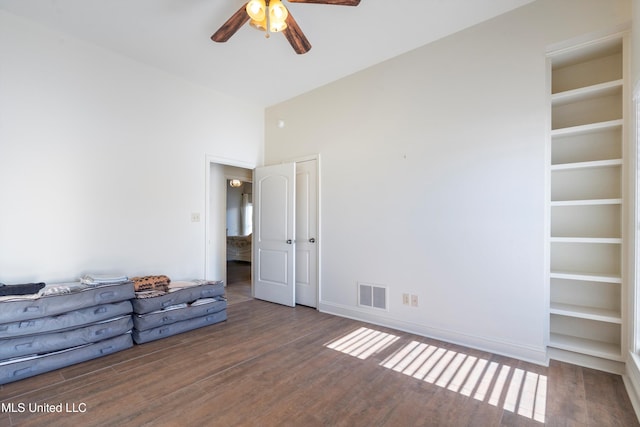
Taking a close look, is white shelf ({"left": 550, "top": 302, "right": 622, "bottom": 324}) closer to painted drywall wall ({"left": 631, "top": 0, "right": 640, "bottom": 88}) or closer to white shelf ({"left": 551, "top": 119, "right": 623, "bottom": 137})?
white shelf ({"left": 551, "top": 119, "right": 623, "bottom": 137})

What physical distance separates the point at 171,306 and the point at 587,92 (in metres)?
4.40

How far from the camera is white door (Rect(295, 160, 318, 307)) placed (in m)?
4.15

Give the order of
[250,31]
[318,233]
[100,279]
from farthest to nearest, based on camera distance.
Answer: [318,233]
[250,31]
[100,279]

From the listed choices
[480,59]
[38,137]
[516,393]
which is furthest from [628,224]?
[38,137]

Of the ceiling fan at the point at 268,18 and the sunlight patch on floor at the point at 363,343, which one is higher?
the ceiling fan at the point at 268,18

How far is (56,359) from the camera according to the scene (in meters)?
2.39

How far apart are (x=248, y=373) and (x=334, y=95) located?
3386mm

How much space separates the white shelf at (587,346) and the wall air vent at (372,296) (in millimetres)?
1559

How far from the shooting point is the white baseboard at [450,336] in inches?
99.9

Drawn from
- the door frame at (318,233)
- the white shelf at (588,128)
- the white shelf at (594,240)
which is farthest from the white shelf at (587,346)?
the door frame at (318,233)

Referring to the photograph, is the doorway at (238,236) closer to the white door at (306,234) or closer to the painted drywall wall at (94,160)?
the white door at (306,234)

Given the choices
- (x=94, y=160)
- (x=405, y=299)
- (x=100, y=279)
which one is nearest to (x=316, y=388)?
(x=405, y=299)

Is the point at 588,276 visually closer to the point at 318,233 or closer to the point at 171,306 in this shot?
the point at 318,233

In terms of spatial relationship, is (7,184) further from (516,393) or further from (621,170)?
(621,170)
